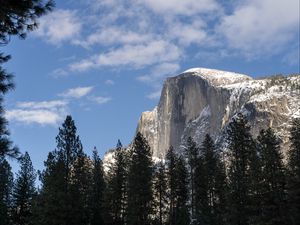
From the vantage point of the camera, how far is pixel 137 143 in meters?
53.8

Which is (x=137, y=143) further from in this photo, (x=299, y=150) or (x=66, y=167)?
(x=299, y=150)

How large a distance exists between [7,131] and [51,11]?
11.7 ft

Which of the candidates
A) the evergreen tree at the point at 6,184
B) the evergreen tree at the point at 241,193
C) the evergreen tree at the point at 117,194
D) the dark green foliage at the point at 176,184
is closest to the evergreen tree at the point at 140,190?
the evergreen tree at the point at 117,194

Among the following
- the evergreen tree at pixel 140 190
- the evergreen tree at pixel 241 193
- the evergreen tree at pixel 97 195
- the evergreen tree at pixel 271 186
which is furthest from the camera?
the evergreen tree at pixel 97 195

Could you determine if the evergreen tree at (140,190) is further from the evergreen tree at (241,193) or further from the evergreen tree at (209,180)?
the evergreen tree at (241,193)

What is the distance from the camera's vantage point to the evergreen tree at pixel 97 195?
53.9m

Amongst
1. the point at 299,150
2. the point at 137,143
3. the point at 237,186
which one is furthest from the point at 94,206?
the point at 299,150

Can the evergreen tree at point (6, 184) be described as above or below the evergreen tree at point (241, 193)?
above

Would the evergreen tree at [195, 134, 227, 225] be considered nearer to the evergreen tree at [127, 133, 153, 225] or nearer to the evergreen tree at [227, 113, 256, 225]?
the evergreen tree at [127, 133, 153, 225]

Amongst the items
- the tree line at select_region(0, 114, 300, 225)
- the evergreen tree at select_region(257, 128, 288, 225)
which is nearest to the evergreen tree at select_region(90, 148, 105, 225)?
the tree line at select_region(0, 114, 300, 225)

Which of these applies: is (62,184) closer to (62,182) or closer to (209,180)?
(62,182)

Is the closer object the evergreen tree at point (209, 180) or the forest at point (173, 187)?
the forest at point (173, 187)

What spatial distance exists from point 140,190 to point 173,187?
12662 millimetres

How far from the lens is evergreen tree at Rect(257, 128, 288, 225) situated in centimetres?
3769
